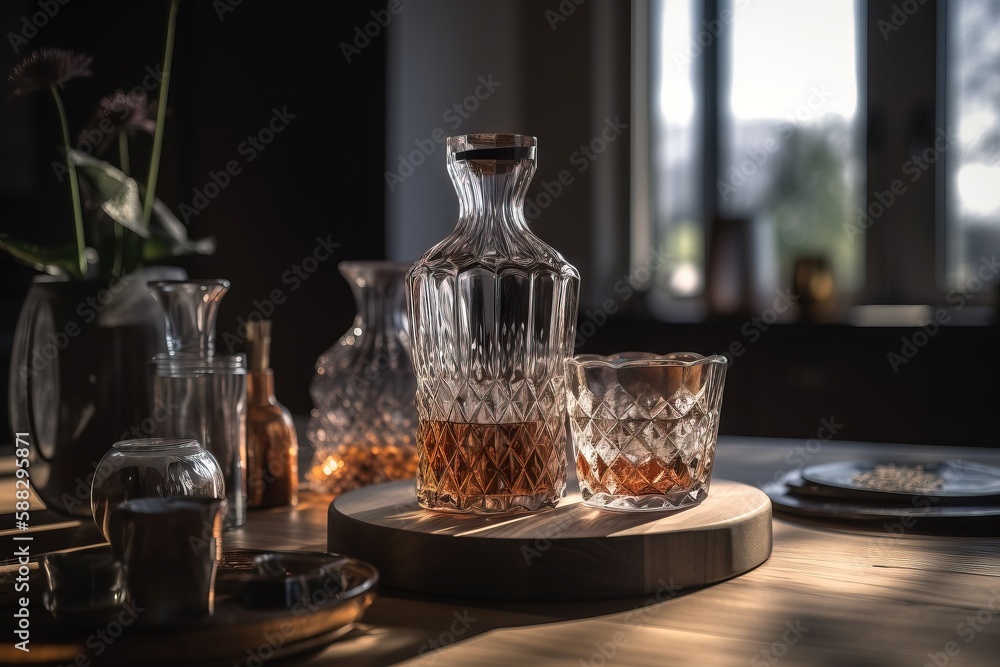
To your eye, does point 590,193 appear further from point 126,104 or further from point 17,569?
point 17,569

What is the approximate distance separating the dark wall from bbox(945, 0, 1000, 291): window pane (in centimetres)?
195

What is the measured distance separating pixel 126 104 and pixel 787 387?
243 cm

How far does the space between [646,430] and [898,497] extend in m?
0.31

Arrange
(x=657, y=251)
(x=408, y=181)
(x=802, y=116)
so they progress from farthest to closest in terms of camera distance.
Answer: (x=657, y=251), (x=802, y=116), (x=408, y=181)

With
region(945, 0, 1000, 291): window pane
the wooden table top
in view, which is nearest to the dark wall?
region(945, 0, 1000, 291): window pane

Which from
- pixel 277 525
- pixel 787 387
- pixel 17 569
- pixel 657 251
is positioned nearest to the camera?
pixel 17 569

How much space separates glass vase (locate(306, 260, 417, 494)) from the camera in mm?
1134

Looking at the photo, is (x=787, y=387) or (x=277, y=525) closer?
(x=277, y=525)

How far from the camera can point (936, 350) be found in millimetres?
2852

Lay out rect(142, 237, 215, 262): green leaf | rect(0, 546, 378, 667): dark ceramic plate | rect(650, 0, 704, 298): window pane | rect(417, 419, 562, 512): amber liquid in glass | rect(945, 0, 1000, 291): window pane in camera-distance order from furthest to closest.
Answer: rect(650, 0, 704, 298): window pane < rect(945, 0, 1000, 291): window pane < rect(142, 237, 215, 262): green leaf < rect(417, 419, 562, 512): amber liquid in glass < rect(0, 546, 378, 667): dark ceramic plate

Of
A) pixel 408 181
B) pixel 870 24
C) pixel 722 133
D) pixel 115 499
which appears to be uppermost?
pixel 870 24

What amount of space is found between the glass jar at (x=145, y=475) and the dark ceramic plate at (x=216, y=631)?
0.45ft

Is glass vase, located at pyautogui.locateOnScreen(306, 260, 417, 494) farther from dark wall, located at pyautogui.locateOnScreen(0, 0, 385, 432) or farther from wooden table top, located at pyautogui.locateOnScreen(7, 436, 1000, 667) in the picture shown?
dark wall, located at pyautogui.locateOnScreen(0, 0, 385, 432)

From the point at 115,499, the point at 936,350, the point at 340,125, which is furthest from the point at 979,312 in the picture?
the point at 115,499
